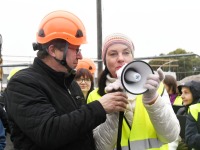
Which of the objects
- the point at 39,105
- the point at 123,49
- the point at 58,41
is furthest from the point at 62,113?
the point at 123,49

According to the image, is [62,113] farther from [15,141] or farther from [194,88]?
[194,88]

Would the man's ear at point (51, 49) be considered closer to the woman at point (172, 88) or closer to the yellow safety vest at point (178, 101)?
the woman at point (172, 88)

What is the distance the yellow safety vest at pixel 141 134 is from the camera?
2.38 meters

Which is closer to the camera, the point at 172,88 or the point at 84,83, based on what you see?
the point at 84,83

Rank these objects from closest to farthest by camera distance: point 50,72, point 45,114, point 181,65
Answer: point 45,114 → point 50,72 → point 181,65

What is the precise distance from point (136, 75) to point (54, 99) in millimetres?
577

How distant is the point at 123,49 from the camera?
8.20ft

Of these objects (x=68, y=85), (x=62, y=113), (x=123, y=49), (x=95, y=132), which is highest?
(x=123, y=49)

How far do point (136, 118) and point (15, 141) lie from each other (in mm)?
916

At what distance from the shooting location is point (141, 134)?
2393mm

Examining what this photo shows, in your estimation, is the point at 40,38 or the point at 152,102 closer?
the point at 152,102

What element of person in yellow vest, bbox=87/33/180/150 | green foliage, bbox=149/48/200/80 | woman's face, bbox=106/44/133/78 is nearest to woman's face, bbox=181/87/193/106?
person in yellow vest, bbox=87/33/180/150

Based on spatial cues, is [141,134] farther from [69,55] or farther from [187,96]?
[187,96]

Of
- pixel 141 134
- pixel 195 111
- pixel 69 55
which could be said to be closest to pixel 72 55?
pixel 69 55
